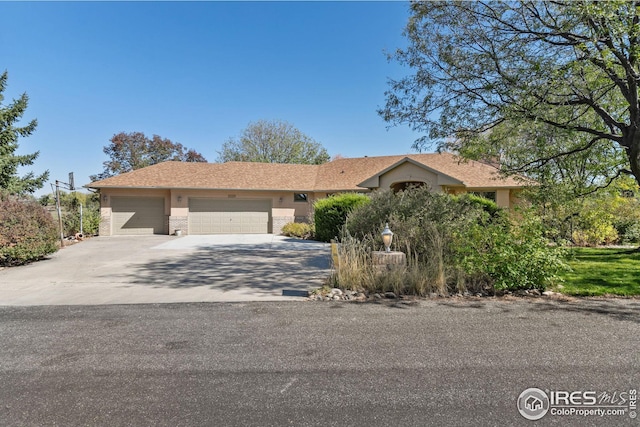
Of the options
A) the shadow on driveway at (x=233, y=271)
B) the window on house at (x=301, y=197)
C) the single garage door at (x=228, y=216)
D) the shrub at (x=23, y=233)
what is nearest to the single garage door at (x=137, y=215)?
the single garage door at (x=228, y=216)

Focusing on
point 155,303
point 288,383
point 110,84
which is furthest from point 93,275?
point 110,84

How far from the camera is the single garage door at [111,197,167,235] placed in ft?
69.8

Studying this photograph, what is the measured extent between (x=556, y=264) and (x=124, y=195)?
22.7m

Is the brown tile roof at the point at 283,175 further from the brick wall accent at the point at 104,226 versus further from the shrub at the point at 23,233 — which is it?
the shrub at the point at 23,233

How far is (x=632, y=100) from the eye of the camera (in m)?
8.73

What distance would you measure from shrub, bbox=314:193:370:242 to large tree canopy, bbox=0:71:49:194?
54.9 ft

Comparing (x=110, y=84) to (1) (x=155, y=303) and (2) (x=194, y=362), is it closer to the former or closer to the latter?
(1) (x=155, y=303)

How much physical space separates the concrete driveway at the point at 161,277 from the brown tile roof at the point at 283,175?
9.22 m

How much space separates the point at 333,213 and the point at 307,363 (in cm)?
1309

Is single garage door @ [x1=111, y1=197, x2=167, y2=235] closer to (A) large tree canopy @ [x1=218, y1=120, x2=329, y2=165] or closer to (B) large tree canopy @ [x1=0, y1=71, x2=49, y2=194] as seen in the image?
(B) large tree canopy @ [x1=0, y1=71, x2=49, y2=194]

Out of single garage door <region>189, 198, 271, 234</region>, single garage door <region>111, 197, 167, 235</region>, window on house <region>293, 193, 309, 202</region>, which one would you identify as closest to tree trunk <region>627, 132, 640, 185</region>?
window on house <region>293, 193, 309, 202</region>

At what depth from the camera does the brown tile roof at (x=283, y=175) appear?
68.8ft

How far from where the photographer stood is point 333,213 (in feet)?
54.6

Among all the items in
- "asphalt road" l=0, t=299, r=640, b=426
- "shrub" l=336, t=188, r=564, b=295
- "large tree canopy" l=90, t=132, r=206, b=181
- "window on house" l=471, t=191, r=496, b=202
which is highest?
"large tree canopy" l=90, t=132, r=206, b=181
